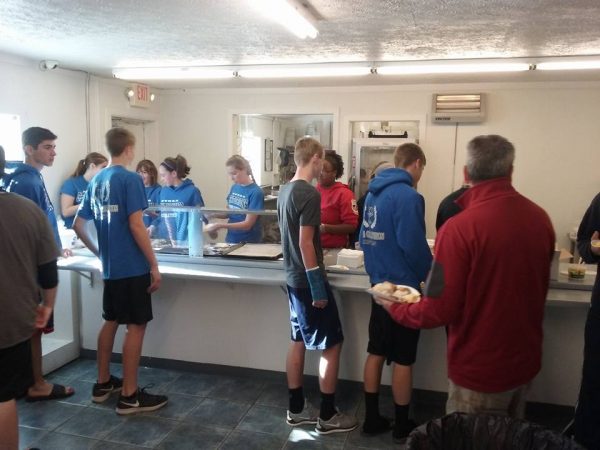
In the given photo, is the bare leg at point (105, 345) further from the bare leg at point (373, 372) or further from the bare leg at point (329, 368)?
the bare leg at point (373, 372)

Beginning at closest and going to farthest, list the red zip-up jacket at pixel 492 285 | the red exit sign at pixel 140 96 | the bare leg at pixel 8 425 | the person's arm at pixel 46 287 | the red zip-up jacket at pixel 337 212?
1. the red zip-up jacket at pixel 492 285
2. the bare leg at pixel 8 425
3. the person's arm at pixel 46 287
4. the red zip-up jacket at pixel 337 212
5. the red exit sign at pixel 140 96

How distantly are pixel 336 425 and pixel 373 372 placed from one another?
0.37 meters

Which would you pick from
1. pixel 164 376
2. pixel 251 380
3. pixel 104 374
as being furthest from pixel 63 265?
pixel 251 380

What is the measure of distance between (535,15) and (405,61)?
1.55 m

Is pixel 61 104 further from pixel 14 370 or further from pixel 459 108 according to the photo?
pixel 459 108

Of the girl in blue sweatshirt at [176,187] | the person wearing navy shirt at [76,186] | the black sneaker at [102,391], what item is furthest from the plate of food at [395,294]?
the person wearing navy shirt at [76,186]

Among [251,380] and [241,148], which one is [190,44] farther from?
[241,148]

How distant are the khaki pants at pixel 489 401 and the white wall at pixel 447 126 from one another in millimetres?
4283

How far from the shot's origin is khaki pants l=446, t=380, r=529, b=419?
5.75 feet

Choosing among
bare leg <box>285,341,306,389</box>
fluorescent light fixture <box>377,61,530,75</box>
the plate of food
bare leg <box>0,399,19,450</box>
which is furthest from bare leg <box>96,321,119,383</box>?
fluorescent light fixture <box>377,61,530,75</box>

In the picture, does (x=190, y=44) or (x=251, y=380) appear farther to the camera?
(x=190, y=44)

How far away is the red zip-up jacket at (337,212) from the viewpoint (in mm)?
3623

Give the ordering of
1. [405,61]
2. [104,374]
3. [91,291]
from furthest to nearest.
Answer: [405,61] < [91,291] < [104,374]

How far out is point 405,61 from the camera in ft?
13.9
